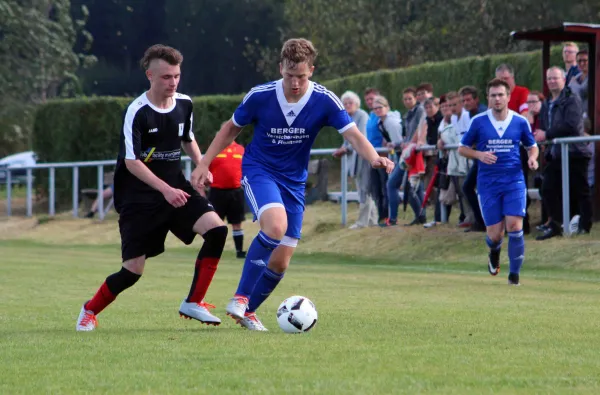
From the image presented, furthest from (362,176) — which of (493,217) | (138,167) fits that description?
(138,167)

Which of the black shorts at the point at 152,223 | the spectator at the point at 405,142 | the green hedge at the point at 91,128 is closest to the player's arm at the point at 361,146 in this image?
the black shorts at the point at 152,223

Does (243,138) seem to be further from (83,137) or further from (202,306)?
(202,306)

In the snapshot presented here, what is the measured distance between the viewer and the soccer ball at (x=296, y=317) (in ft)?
27.2

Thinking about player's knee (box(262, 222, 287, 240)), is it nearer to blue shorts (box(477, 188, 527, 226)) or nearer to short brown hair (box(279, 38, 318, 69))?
short brown hair (box(279, 38, 318, 69))

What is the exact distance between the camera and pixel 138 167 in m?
8.63

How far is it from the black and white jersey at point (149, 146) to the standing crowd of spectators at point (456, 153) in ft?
25.8

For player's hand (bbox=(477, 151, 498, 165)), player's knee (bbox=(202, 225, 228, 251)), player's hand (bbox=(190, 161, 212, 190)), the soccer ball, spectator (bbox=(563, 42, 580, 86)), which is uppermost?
spectator (bbox=(563, 42, 580, 86))

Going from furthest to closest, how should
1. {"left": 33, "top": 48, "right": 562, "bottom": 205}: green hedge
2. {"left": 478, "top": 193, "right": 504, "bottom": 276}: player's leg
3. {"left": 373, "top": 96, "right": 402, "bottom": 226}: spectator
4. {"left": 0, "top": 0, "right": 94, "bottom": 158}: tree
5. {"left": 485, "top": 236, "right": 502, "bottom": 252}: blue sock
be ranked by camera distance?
{"left": 0, "top": 0, "right": 94, "bottom": 158}: tree < {"left": 33, "top": 48, "right": 562, "bottom": 205}: green hedge < {"left": 373, "top": 96, "right": 402, "bottom": 226}: spectator < {"left": 485, "top": 236, "right": 502, "bottom": 252}: blue sock < {"left": 478, "top": 193, "right": 504, "bottom": 276}: player's leg

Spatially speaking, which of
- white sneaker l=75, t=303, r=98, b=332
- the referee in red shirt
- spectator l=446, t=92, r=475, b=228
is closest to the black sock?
the referee in red shirt

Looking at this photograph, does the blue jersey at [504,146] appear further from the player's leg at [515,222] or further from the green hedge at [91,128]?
the green hedge at [91,128]

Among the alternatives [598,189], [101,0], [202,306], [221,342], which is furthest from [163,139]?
[101,0]

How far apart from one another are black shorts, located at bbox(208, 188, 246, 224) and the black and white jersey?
10513 mm

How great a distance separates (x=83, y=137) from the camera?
113 feet

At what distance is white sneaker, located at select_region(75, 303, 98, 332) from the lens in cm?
866
